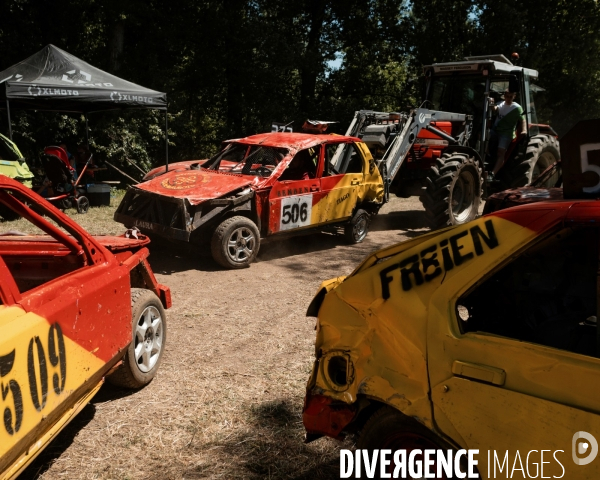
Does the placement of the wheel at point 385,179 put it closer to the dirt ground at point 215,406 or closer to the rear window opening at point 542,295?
the dirt ground at point 215,406

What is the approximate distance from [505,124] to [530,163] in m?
0.85


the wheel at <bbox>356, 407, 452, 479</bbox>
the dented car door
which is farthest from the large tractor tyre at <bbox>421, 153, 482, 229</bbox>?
the wheel at <bbox>356, 407, 452, 479</bbox>

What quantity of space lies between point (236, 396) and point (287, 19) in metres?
18.8

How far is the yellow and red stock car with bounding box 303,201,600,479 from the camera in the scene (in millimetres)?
2020

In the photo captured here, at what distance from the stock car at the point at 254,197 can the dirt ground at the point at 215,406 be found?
31.6 inches

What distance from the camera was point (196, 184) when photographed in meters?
7.95

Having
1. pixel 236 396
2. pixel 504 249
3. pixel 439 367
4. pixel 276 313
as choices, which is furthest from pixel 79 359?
pixel 276 313

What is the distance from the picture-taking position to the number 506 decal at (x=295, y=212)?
26.9 feet

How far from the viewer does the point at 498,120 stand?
413 inches

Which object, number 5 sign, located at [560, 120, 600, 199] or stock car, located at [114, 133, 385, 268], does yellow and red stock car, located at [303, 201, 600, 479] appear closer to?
number 5 sign, located at [560, 120, 600, 199]

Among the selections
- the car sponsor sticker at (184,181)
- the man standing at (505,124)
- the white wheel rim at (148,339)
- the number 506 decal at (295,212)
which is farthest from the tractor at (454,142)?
the white wheel rim at (148,339)

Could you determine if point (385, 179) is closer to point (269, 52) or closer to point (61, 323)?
point (61, 323)

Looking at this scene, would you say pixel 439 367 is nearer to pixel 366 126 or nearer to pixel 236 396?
pixel 236 396

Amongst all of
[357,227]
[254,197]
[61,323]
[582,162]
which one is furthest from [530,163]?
[61,323]
